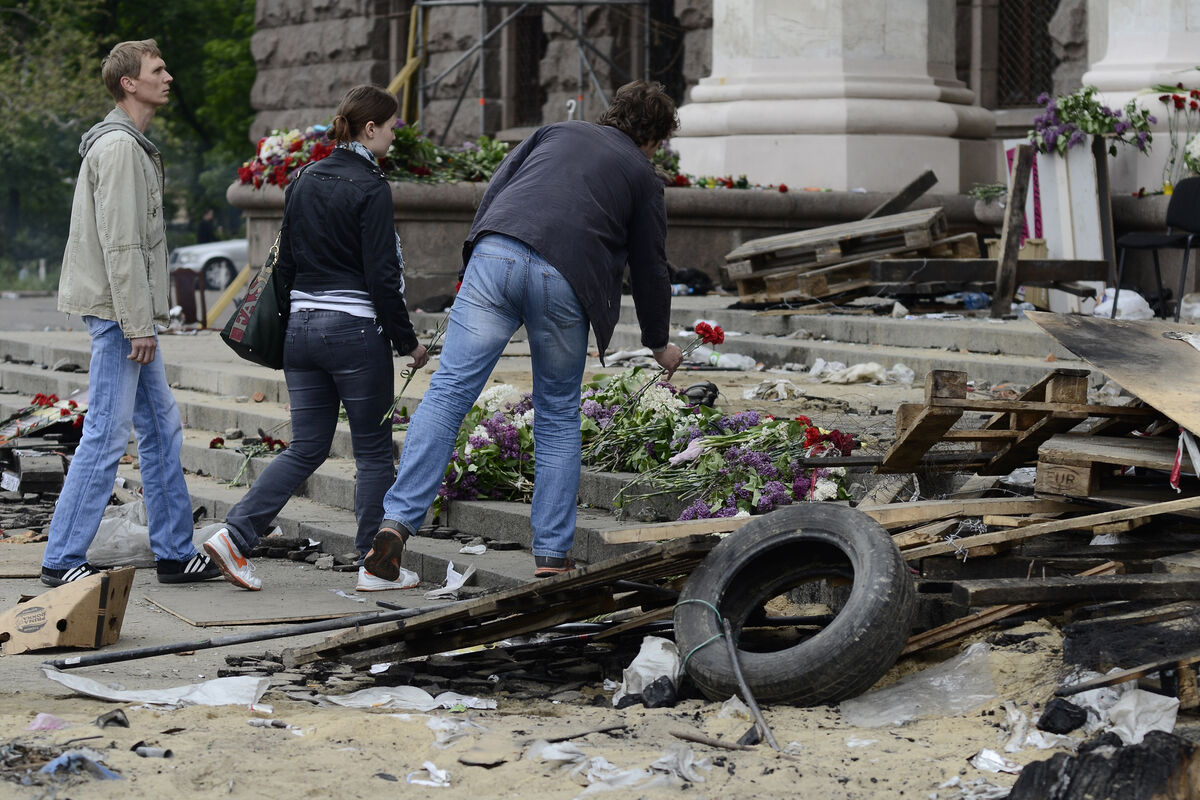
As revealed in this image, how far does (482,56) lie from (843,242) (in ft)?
34.3

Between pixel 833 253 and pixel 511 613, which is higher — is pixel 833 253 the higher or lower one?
the higher one

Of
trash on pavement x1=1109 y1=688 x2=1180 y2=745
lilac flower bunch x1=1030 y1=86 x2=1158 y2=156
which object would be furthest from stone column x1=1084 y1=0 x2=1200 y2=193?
trash on pavement x1=1109 y1=688 x2=1180 y2=745

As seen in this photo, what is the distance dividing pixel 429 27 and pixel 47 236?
65.5ft

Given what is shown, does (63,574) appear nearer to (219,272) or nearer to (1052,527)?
(1052,527)

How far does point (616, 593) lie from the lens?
17.9ft

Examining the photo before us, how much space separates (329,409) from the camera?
6.18 m

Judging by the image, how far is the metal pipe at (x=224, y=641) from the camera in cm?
498

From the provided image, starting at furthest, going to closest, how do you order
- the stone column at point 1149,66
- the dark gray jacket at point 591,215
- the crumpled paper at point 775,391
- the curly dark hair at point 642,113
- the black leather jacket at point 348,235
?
the stone column at point 1149,66 < the crumpled paper at point 775,391 < the black leather jacket at point 348,235 < the curly dark hair at point 642,113 < the dark gray jacket at point 591,215

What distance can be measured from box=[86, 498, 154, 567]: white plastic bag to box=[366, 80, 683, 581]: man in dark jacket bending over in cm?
156

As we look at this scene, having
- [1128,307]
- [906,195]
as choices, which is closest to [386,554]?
[1128,307]

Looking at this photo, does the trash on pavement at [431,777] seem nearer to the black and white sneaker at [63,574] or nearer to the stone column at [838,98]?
the black and white sneaker at [63,574]

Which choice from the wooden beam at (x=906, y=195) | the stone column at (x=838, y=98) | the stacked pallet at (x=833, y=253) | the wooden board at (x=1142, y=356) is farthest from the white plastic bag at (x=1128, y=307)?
the wooden board at (x=1142, y=356)

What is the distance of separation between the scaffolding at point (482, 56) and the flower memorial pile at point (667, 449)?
499 inches

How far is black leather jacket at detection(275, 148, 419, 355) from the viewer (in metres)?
5.88
